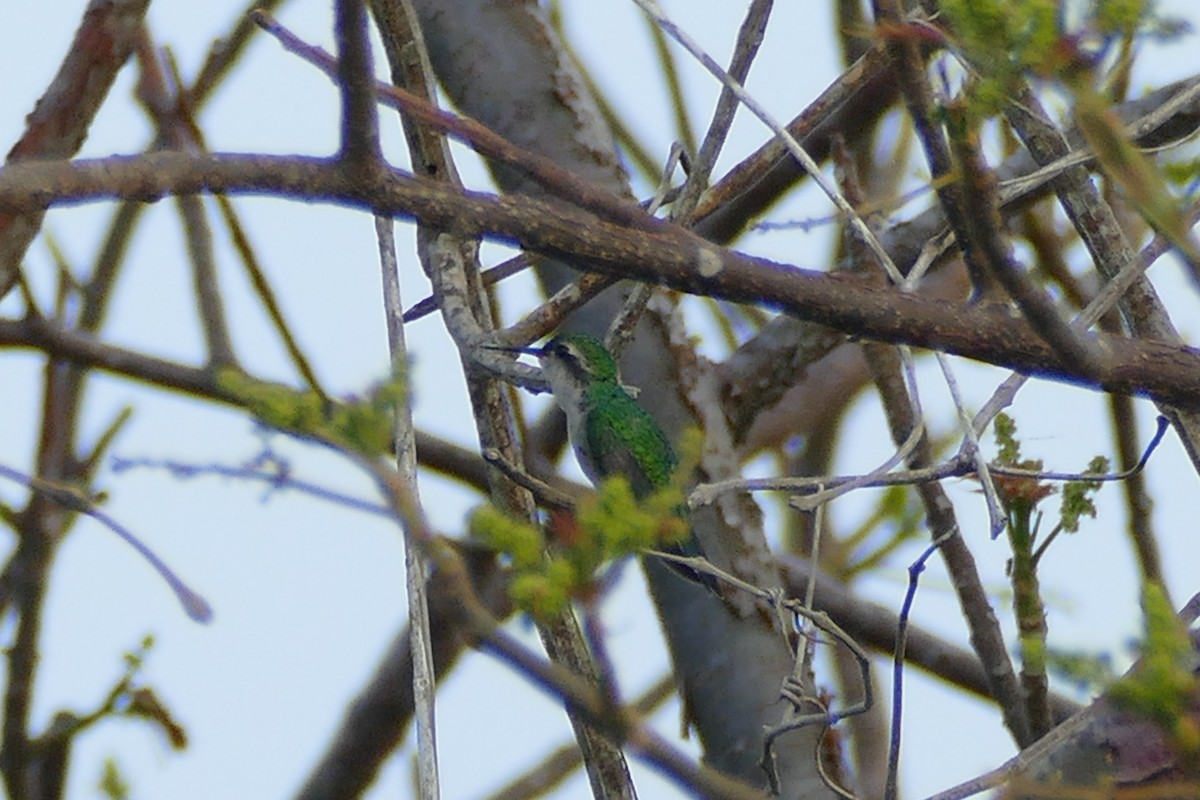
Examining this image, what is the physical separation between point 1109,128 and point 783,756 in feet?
5.81

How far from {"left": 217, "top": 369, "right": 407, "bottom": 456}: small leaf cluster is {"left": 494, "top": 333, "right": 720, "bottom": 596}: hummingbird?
4.80ft

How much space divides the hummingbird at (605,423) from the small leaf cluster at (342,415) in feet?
4.80

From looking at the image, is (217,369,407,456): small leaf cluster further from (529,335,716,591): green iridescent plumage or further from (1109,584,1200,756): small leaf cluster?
(529,335,716,591): green iridescent plumage

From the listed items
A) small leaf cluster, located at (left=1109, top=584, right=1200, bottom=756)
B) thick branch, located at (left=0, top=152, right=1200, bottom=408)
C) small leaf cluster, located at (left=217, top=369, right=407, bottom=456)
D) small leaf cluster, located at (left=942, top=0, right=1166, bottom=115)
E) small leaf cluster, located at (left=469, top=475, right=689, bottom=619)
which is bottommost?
small leaf cluster, located at (left=1109, top=584, right=1200, bottom=756)

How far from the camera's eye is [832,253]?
3967mm

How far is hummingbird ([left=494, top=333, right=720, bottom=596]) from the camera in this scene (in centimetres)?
255

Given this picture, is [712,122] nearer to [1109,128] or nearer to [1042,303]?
[1042,303]

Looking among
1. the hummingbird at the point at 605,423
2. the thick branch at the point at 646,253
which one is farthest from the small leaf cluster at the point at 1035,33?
the hummingbird at the point at 605,423

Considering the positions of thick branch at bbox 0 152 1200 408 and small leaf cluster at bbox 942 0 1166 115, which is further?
thick branch at bbox 0 152 1200 408

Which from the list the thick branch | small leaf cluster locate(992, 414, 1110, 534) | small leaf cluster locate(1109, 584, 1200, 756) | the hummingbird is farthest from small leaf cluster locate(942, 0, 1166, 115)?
the hummingbird

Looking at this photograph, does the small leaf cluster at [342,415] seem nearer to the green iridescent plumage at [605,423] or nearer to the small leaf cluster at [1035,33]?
the small leaf cluster at [1035,33]

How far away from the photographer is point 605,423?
9.35 feet

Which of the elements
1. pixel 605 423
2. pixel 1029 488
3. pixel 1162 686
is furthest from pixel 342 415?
pixel 605 423

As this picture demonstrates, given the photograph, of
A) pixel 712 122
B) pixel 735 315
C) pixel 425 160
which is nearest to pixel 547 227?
pixel 712 122
